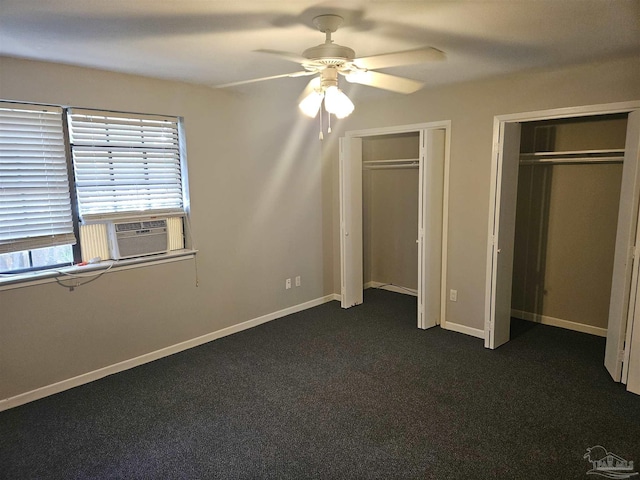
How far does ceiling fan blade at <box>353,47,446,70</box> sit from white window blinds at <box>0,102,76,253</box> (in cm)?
233

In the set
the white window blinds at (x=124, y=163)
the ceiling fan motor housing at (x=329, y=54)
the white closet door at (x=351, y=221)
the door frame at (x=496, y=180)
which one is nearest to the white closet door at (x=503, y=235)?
the door frame at (x=496, y=180)

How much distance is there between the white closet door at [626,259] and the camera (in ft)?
9.87

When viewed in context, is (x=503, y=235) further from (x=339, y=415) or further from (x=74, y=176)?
(x=74, y=176)

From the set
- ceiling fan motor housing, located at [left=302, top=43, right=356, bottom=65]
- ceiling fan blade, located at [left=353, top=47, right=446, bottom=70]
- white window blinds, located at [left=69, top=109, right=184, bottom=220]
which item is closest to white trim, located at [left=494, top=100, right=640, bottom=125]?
ceiling fan blade, located at [left=353, top=47, right=446, bottom=70]

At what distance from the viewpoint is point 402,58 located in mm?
2213

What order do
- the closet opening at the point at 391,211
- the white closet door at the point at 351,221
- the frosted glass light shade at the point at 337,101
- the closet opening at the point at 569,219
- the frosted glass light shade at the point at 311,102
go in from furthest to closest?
the closet opening at the point at 391,211 < the white closet door at the point at 351,221 < the closet opening at the point at 569,219 < the frosted glass light shade at the point at 311,102 < the frosted glass light shade at the point at 337,101

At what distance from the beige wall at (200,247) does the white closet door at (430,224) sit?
4.42 feet

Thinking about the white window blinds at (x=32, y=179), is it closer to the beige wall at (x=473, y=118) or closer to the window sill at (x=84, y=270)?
the window sill at (x=84, y=270)

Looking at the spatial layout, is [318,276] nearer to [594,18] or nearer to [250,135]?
[250,135]

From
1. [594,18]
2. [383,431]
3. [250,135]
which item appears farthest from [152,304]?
[594,18]

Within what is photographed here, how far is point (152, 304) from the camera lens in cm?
375

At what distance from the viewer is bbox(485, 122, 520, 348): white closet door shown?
365cm

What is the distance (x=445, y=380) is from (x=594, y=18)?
2522 mm

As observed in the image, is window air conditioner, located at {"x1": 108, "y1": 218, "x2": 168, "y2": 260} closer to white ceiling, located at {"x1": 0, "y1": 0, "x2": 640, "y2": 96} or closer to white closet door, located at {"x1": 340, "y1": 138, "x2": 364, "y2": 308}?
white ceiling, located at {"x1": 0, "y1": 0, "x2": 640, "y2": 96}
